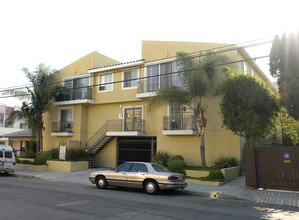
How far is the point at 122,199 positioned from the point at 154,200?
1.15m

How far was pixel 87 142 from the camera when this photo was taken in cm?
2319

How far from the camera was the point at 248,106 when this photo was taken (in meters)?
12.8

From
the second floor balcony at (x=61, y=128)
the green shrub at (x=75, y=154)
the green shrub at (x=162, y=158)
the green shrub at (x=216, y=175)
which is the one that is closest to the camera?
the green shrub at (x=216, y=175)

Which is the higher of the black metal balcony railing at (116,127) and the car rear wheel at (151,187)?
the black metal balcony railing at (116,127)

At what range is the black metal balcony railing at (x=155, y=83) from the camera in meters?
18.9

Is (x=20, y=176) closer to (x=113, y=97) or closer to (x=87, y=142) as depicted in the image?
(x=87, y=142)

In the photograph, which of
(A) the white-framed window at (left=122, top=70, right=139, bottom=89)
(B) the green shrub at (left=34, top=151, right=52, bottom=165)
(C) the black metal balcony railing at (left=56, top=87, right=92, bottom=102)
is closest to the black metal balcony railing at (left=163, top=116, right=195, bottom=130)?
(A) the white-framed window at (left=122, top=70, right=139, bottom=89)

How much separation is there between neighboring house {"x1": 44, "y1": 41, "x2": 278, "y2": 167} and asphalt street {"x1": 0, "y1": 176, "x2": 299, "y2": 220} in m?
7.61

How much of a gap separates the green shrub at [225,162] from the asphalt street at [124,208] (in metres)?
5.34

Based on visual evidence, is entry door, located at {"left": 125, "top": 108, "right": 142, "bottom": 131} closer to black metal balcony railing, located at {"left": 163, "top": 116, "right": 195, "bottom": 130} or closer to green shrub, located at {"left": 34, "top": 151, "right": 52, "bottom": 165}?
black metal balcony railing, located at {"left": 163, "top": 116, "right": 195, "bottom": 130}

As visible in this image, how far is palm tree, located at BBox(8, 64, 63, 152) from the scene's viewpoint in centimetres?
2278

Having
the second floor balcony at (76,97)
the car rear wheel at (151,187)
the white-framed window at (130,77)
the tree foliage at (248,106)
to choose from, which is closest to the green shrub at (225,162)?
the tree foliage at (248,106)

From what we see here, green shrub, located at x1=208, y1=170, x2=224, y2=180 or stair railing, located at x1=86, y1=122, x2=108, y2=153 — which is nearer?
green shrub, located at x1=208, y1=170, x2=224, y2=180

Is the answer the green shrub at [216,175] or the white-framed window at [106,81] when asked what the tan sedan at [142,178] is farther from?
the white-framed window at [106,81]
